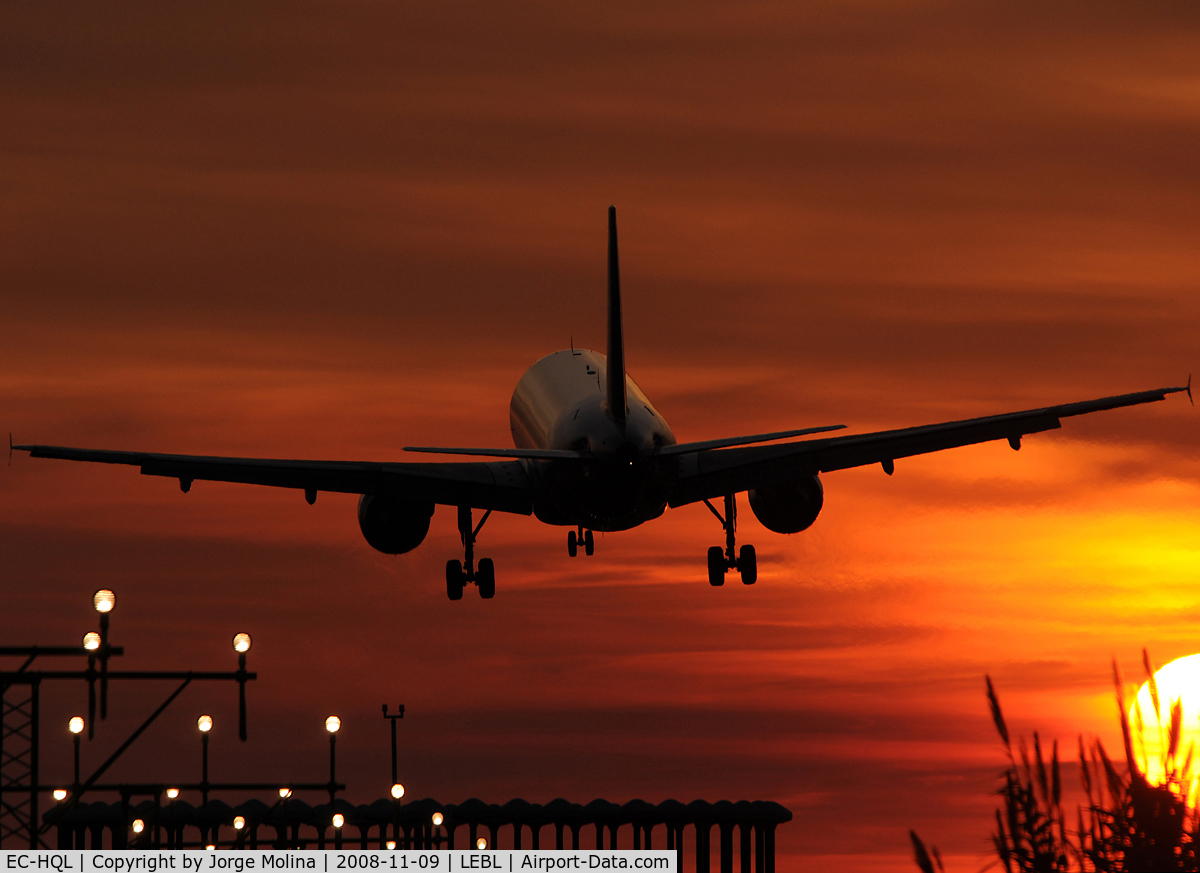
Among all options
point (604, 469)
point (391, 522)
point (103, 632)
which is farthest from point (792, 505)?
point (103, 632)

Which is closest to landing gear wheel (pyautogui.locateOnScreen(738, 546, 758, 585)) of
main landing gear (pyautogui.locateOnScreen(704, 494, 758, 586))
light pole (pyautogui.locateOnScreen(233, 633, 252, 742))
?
main landing gear (pyautogui.locateOnScreen(704, 494, 758, 586))

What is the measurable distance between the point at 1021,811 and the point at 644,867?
20.5m

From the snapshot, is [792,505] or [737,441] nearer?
[737,441]

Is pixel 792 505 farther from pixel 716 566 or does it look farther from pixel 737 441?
pixel 737 441

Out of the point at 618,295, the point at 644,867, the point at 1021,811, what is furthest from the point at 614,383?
the point at 1021,811

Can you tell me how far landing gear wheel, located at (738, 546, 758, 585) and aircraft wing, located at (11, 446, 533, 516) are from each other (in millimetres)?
7105

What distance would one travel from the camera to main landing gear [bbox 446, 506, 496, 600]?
5803cm

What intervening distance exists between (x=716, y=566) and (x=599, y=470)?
1056cm

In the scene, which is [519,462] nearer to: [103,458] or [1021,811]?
[103,458]

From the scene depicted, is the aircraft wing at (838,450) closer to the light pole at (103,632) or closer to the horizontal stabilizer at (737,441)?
the horizontal stabilizer at (737,441)

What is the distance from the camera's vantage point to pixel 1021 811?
16.2 meters

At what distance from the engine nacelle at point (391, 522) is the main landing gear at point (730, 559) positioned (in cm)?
942

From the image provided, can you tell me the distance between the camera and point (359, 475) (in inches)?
2152

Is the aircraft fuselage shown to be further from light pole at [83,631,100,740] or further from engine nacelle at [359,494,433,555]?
light pole at [83,631,100,740]
